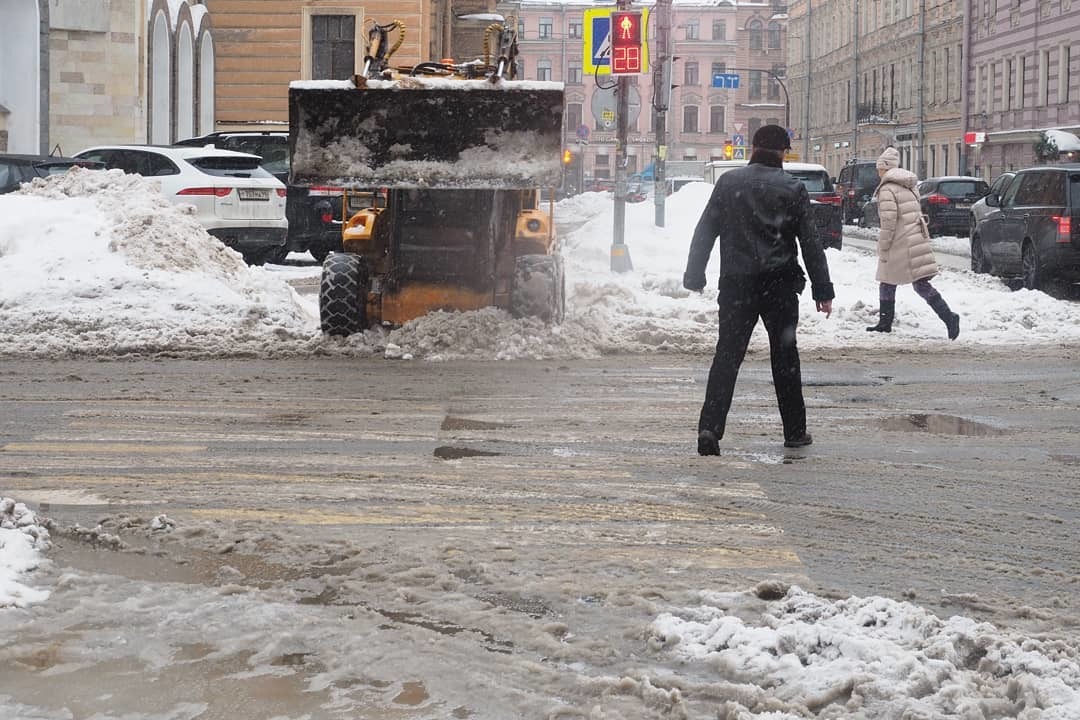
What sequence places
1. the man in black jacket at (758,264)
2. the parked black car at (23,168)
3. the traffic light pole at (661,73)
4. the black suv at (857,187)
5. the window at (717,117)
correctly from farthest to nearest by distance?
the window at (717,117) → the black suv at (857,187) → the traffic light pole at (661,73) → the parked black car at (23,168) → the man in black jacket at (758,264)

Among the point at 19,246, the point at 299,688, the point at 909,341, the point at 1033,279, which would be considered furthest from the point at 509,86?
the point at 1033,279

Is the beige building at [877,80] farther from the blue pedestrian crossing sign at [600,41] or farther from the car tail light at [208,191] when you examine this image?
the car tail light at [208,191]

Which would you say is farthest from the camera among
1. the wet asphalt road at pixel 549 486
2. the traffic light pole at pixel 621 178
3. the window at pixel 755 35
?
the window at pixel 755 35

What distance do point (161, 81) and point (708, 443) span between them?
30013 mm

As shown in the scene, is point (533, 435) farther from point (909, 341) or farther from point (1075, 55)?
point (1075, 55)

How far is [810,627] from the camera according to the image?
4840 mm

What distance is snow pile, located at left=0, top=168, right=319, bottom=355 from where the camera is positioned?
44.4ft

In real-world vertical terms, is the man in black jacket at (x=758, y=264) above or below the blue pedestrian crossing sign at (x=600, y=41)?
below

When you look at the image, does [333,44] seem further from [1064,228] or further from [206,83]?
[1064,228]

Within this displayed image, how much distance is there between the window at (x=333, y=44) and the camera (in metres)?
41.6

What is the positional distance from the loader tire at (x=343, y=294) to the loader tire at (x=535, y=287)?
4.06 ft

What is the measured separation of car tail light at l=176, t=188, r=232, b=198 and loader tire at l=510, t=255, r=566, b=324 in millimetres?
9086

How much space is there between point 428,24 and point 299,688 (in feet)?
128

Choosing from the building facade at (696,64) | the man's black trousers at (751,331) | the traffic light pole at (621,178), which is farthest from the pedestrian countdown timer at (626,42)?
the building facade at (696,64)
